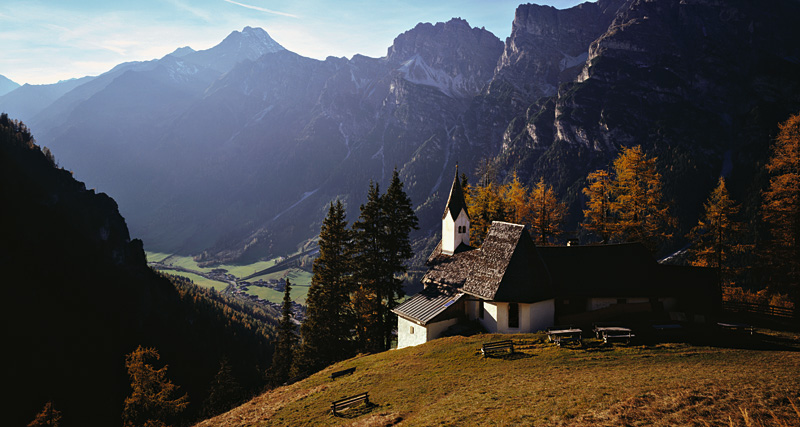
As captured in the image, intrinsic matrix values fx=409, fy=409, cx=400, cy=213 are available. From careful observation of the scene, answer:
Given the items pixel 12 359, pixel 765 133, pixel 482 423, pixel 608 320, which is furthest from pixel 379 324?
pixel 765 133

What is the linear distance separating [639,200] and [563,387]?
3097 cm

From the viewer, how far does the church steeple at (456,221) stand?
5175 cm

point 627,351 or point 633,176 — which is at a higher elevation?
point 633,176

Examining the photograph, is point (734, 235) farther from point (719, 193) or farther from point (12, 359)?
point (12, 359)

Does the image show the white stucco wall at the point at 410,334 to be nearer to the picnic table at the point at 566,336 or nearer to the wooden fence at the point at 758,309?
the picnic table at the point at 566,336

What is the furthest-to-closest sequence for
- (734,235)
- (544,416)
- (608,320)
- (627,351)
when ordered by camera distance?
(734,235) < (608,320) < (627,351) < (544,416)

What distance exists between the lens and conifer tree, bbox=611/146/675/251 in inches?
1774

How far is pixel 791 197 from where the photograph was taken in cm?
3784

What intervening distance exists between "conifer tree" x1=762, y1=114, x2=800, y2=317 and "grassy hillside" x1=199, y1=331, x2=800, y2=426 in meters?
10.6

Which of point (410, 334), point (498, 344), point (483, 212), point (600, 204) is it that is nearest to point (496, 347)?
point (498, 344)

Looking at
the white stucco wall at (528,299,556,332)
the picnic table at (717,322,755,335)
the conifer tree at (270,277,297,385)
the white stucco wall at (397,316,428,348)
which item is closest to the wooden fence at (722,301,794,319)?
the picnic table at (717,322,755,335)

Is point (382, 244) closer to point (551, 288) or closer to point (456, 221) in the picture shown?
point (456, 221)

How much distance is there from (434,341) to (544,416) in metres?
20.4

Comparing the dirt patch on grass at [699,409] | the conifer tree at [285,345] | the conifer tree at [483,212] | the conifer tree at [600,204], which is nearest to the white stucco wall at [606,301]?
the conifer tree at [600,204]
